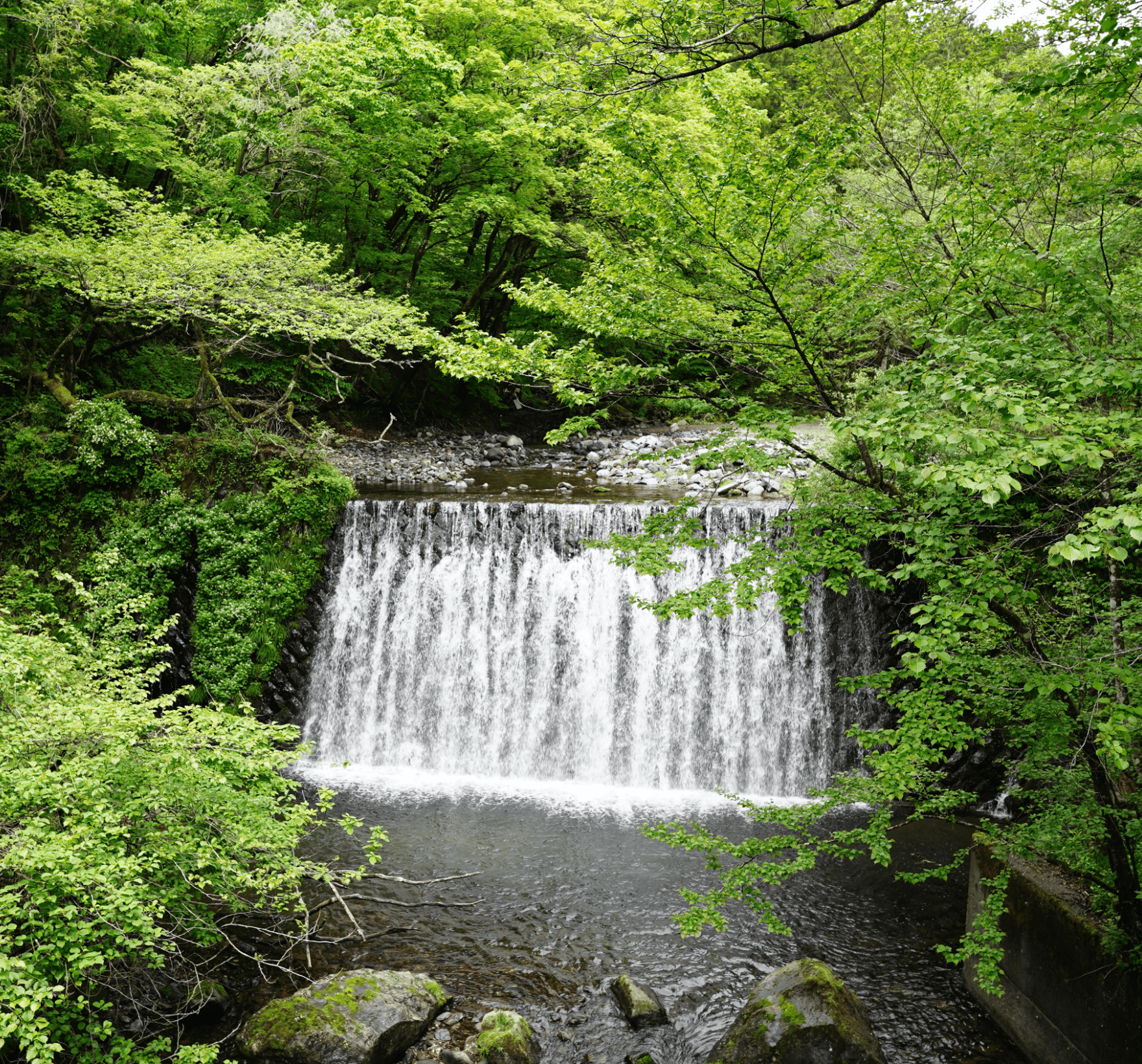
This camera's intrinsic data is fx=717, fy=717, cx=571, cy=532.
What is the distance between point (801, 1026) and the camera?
5.09 metres

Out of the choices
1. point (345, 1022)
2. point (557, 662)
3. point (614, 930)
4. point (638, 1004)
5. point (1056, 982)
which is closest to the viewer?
point (1056, 982)

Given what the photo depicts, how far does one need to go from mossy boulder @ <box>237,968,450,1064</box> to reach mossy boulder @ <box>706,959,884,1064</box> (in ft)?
7.41

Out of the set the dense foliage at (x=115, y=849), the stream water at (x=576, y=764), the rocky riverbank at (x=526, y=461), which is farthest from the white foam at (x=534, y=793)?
the rocky riverbank at (x=526, y=461)

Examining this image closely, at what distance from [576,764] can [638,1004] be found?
506 centimetres

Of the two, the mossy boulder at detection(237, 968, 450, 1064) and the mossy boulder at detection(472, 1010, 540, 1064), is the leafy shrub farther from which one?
the mossy boulder at detection(472, 1010, 540, 1064)

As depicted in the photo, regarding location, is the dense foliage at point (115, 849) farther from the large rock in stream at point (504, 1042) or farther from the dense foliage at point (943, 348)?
the dense foliage at point (943, 348)

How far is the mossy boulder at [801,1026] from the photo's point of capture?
5.00 meters

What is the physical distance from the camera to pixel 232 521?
11719 mm

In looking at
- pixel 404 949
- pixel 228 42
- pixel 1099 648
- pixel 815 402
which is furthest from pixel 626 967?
pixel 228 42

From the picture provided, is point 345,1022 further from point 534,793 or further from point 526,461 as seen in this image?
point 526,461

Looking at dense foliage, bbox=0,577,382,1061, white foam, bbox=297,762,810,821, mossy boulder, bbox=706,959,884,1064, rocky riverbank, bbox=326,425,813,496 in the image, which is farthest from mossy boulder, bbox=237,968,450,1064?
rocky riverbank, bbox=326,425,813,496

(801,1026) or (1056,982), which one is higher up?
(1056,982)

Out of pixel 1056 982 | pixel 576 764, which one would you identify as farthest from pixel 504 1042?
pixel 576 764

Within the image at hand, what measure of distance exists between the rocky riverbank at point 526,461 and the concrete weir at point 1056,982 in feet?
27.4
